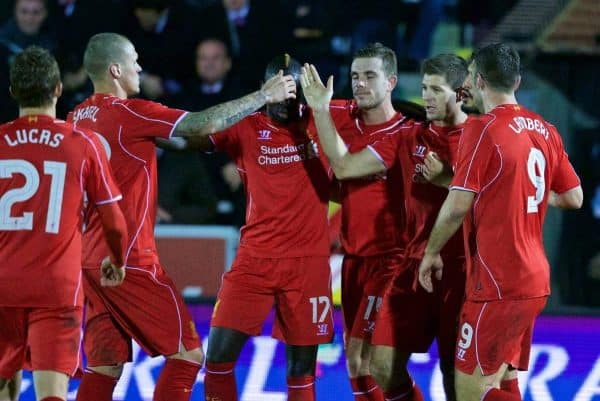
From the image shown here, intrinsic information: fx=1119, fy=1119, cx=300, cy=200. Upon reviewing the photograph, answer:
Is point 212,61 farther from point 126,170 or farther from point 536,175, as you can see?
point 536,175

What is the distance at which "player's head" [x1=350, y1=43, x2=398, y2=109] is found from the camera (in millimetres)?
5941

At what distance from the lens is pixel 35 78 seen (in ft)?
15.5

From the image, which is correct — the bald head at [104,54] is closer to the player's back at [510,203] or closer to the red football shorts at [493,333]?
the player's back at [510,203]

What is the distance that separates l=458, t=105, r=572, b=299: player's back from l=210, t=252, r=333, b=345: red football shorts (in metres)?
0.98

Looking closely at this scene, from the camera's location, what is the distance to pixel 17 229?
4668mm

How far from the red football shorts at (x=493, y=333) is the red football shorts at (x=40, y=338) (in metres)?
1.75

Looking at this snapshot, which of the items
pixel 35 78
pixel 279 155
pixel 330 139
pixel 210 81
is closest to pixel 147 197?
pixel 279 155

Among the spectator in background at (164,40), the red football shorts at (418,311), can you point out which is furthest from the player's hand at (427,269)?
the spectator in background at (164,40)

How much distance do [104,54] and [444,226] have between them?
75.6 inches

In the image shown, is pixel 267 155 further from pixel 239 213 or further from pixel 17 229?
pixel 239 213

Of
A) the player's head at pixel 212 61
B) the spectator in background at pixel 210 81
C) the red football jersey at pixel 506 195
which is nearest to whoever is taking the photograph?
the red football jersey at pixel 506 195

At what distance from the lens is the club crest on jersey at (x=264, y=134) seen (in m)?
5.85

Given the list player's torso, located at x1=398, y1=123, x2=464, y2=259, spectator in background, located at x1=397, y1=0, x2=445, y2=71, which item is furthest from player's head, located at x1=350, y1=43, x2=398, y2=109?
spectator in background, located at x1=397, y1=0, x2=445, y2=71

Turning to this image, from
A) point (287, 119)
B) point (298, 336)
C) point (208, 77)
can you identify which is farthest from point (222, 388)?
point (208, 77)
